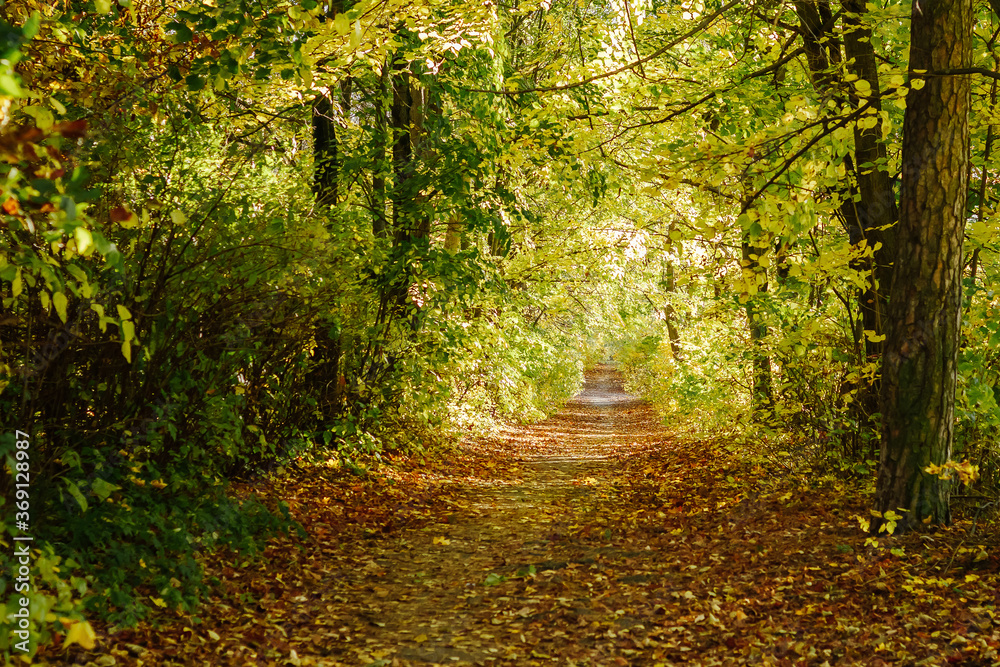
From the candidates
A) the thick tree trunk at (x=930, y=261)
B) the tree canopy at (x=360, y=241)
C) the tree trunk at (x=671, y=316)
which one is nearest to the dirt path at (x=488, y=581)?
the tree canopy at (x=360, y=241)

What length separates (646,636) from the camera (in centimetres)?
→ 517

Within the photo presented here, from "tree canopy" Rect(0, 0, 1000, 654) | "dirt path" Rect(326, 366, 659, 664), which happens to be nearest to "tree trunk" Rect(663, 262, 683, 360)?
"tree canopy" Rect(0, 0, 1000, 654)

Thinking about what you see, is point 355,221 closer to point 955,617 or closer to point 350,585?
point 350,585

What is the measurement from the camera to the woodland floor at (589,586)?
15.4ft

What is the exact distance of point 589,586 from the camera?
6324mm

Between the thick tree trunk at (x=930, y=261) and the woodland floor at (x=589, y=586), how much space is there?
66cm

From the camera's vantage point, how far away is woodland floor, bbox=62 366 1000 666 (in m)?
4.70

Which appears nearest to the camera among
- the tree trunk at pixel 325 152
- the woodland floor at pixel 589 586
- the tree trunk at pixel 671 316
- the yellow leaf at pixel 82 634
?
the yellow leaf at pixel 82 634

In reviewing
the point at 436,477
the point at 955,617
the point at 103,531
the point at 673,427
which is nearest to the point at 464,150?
the point at 436,477

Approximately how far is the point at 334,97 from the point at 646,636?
8.49 meters

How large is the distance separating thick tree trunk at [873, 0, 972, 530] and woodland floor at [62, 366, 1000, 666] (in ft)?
2.17

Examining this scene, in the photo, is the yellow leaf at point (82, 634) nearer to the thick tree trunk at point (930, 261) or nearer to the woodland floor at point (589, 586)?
the woodland floor at point (589, 586)

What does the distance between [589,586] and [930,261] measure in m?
3.81

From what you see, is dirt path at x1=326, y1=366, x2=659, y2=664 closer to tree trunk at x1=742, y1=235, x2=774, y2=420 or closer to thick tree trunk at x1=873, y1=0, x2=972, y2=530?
tree trunk at x1=742, y1=235, x2=774, y2=420
